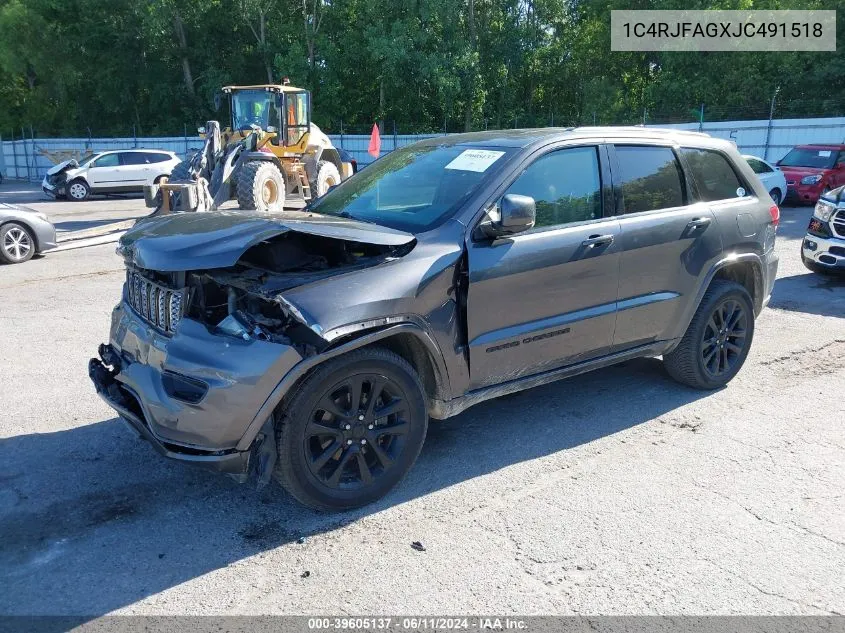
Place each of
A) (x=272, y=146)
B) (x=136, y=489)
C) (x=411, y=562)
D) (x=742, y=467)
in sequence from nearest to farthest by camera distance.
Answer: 1. (x=411, y=562)
2. (x=136, y=489)
3. (x=742, y=467)
4. (x=272, y=146)

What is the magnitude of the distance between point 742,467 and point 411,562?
2143 mm

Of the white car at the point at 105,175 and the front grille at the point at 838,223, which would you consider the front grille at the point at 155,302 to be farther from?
the white car at the point at 105,175

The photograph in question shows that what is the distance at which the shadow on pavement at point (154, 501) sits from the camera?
10.1ft

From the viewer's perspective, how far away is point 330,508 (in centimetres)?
356

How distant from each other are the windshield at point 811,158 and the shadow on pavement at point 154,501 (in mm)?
16738

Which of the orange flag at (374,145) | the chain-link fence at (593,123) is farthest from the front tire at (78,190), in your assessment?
the orange flag at (374,145)

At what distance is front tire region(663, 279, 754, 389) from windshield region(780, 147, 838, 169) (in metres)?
16.0

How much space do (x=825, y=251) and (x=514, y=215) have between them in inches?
290

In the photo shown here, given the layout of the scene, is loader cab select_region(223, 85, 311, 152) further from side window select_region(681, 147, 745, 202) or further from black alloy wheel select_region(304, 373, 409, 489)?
black alloy wheel select_region(304, 373, 409, 489)

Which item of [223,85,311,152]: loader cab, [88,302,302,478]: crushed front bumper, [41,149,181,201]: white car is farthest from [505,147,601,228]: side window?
[41,149,181,201]: white car

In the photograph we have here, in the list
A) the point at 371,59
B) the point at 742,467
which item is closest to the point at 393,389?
the point at 742,467

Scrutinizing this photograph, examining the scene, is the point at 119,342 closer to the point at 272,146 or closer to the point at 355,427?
the point at 355,427

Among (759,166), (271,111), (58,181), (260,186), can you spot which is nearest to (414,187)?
(260,186)

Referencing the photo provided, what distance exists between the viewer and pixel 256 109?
1747 centimetres
